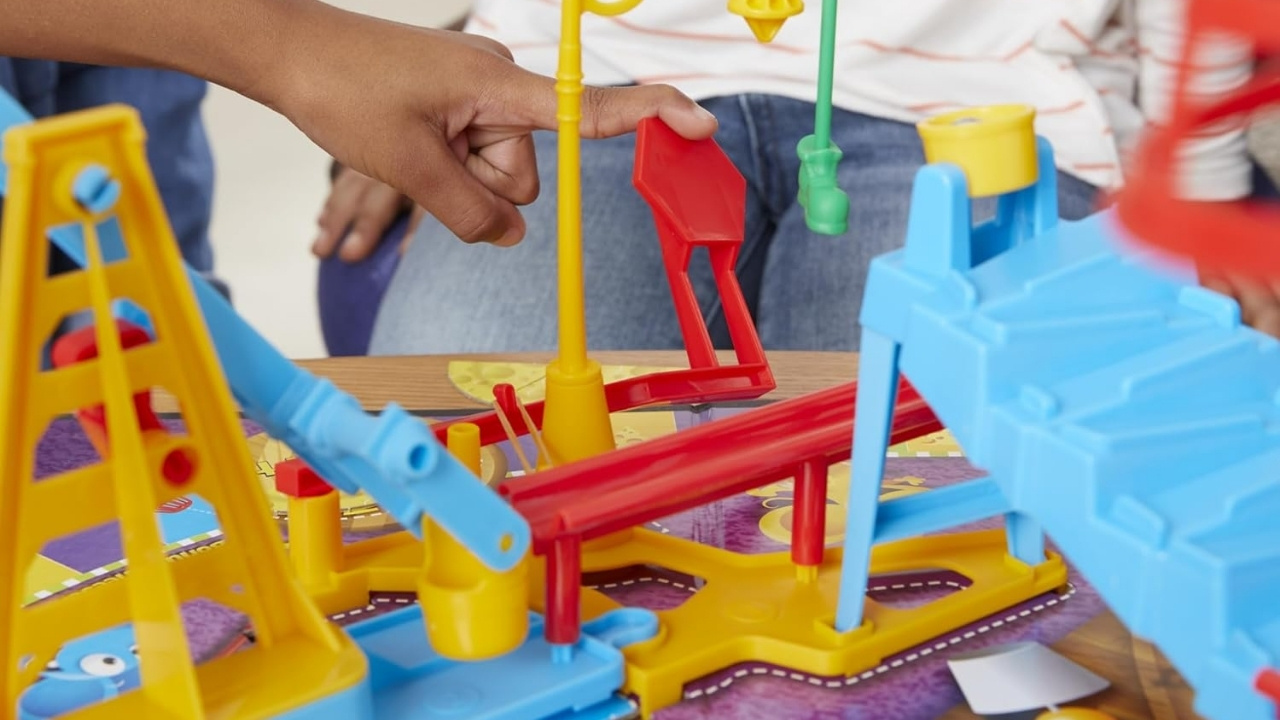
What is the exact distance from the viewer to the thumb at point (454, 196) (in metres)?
0.81

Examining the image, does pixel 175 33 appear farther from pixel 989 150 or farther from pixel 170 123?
pixel 170 123

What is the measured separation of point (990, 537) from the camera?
66 centimetres

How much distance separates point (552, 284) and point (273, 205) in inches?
56.7

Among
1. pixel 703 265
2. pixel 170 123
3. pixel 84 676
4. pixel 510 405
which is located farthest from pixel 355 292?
pixel 84 676

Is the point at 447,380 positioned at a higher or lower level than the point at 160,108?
lower

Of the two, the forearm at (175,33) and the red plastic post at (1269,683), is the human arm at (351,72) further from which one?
the red plastic post at (1269,683)

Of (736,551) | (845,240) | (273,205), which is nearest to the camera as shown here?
(736,551)

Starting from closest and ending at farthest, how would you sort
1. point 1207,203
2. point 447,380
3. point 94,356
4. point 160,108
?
point 1207,203
point 94,356
point 447,380
point 160,108

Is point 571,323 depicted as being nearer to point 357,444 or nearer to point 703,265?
point 357,444

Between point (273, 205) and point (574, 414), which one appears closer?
point (574, 414)

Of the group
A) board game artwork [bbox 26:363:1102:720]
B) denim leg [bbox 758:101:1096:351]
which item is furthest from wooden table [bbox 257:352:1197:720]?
denim leg [bbox 758:101:1096:351]

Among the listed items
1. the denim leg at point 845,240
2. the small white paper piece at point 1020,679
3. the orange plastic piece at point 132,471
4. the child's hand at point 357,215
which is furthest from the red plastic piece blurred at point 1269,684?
the child's hand at point 357,215

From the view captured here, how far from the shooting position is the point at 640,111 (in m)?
0.75

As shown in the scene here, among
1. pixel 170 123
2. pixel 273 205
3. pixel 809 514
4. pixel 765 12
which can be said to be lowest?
pixel 273 205
